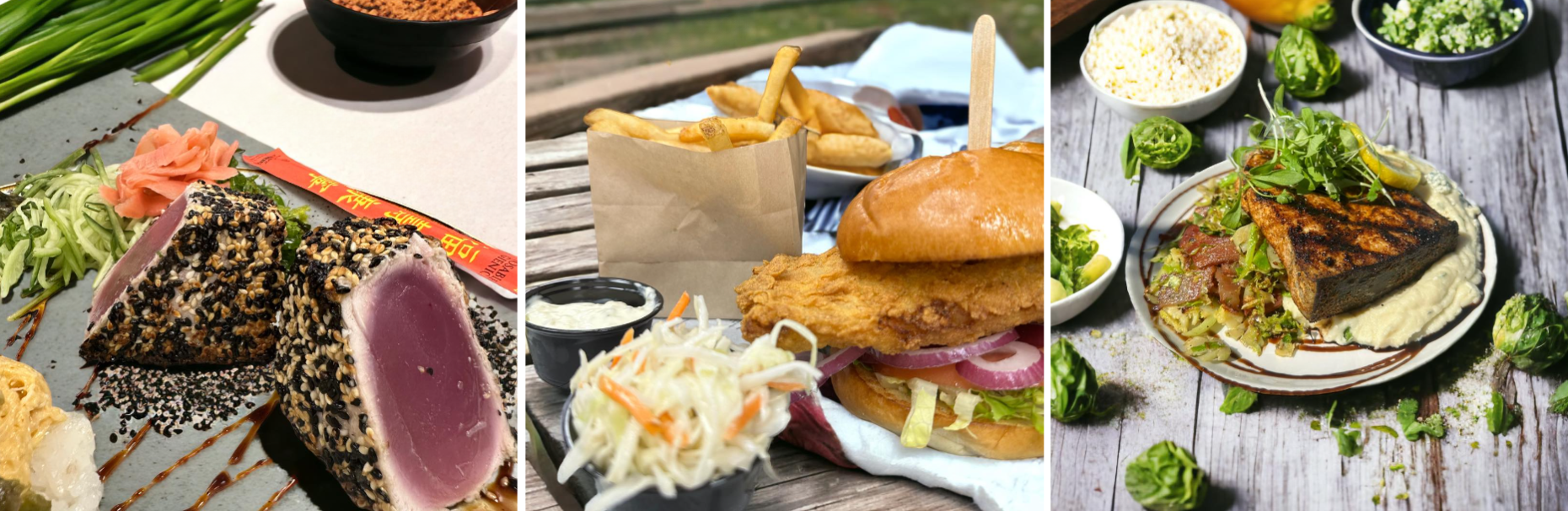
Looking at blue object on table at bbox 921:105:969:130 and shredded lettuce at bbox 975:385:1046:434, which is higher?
blue object on table at bbox 921:105:969:130

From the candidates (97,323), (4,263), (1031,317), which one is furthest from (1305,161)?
(4,263)

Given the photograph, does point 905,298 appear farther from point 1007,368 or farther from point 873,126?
point 873,126

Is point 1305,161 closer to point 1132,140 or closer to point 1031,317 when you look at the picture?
point 1132,140

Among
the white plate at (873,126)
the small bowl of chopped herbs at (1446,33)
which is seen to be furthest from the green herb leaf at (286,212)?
the small bowl of chopped herbs at (1446,33)

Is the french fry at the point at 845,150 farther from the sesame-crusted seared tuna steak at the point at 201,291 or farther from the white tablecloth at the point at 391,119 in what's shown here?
the sesame-crusted seared tuna steak at the point at 201,291

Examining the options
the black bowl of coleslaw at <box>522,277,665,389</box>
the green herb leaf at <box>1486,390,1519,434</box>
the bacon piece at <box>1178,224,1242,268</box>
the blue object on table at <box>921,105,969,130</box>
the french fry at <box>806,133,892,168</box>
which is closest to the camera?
the black bowl of coleslaw at <box>522,277,665,389</box>

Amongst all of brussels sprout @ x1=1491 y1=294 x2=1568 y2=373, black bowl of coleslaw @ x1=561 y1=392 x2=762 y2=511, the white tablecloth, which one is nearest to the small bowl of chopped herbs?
brussels sprout @ x1=1491 y1=294 x2=1568 y2=373

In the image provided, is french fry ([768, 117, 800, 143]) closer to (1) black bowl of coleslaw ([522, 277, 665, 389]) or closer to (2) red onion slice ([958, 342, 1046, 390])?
(1) black bowl of coleslaw ([522, 277, 665, 389])

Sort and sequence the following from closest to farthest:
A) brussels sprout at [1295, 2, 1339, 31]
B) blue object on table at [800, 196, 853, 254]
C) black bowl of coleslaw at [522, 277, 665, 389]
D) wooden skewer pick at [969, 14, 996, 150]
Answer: black bowl of coleslaw at [522, 277, 665, 389], wooden skewer pick at [969, 14, 996, 150], blue object on table at [800, 196, 853, 254], brussels sprout at [1295, 2, 1339, 31]
